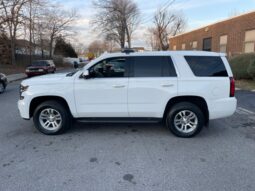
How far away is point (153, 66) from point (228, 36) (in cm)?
2285

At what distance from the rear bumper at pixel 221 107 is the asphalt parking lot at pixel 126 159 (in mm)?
524

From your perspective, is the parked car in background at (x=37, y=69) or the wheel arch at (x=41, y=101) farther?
the parked car in background at (x=37, y=69)

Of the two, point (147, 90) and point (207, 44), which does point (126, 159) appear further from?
point (207, 44)

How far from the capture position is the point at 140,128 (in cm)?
595

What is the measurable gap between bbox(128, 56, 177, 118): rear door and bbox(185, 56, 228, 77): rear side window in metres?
0.45

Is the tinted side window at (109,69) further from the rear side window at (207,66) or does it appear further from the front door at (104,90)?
the rear side window at (207,66)

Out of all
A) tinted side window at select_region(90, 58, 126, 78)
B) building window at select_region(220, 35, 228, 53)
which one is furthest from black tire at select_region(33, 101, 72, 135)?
building window at select_region(220, 35, 228, 53)

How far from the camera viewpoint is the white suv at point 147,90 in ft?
16.9

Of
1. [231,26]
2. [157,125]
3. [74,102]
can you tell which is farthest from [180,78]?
[231,26]

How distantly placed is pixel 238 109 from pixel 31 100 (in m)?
6.49

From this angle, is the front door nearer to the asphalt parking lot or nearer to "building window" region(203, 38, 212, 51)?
the asphalt parking lot

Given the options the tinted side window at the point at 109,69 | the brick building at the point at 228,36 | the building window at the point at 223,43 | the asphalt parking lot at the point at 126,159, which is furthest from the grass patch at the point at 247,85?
the building window at the point at 223,43

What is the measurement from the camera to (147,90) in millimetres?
5164

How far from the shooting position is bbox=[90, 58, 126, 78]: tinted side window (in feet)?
17.4
